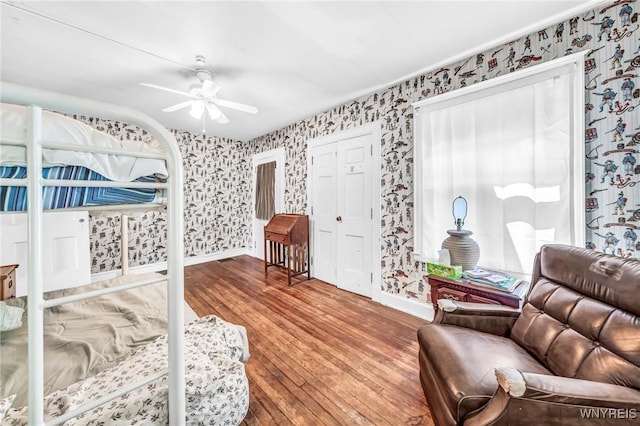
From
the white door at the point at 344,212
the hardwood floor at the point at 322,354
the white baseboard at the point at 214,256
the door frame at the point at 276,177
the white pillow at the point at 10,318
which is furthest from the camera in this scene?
the white baseboard at the point at 214,256

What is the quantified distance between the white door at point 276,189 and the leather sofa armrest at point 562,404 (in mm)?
3768

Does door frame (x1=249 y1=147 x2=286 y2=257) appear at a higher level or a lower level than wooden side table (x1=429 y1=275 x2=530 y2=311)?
higher

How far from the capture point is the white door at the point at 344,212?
300cm

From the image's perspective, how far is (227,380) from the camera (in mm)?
1060

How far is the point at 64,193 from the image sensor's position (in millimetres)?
724

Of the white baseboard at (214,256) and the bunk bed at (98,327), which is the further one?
the white baseboard at (214,256)

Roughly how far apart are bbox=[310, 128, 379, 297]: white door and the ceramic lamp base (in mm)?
1031

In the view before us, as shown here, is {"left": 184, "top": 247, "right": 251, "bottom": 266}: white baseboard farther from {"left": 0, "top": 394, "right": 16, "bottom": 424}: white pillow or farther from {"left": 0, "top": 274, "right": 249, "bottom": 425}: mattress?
{"left": 0, "top": 394, "right": 16, "bottom": 424}: white pillow

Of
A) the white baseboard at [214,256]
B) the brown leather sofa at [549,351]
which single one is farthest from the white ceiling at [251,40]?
the white baseboard at [214,256]

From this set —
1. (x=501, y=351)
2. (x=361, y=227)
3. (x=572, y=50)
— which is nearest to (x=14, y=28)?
(x=361, y=227)

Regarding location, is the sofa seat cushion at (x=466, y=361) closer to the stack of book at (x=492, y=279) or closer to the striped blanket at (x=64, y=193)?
the stack of book at (x=492, y=279)

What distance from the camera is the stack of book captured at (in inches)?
65.3

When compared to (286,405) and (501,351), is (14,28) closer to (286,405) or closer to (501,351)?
(286,405)

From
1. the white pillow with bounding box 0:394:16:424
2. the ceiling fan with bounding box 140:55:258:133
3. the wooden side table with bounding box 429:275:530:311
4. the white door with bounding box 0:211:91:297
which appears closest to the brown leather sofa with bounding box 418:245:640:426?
the wooden side table with bounding box 429:275:530:311
